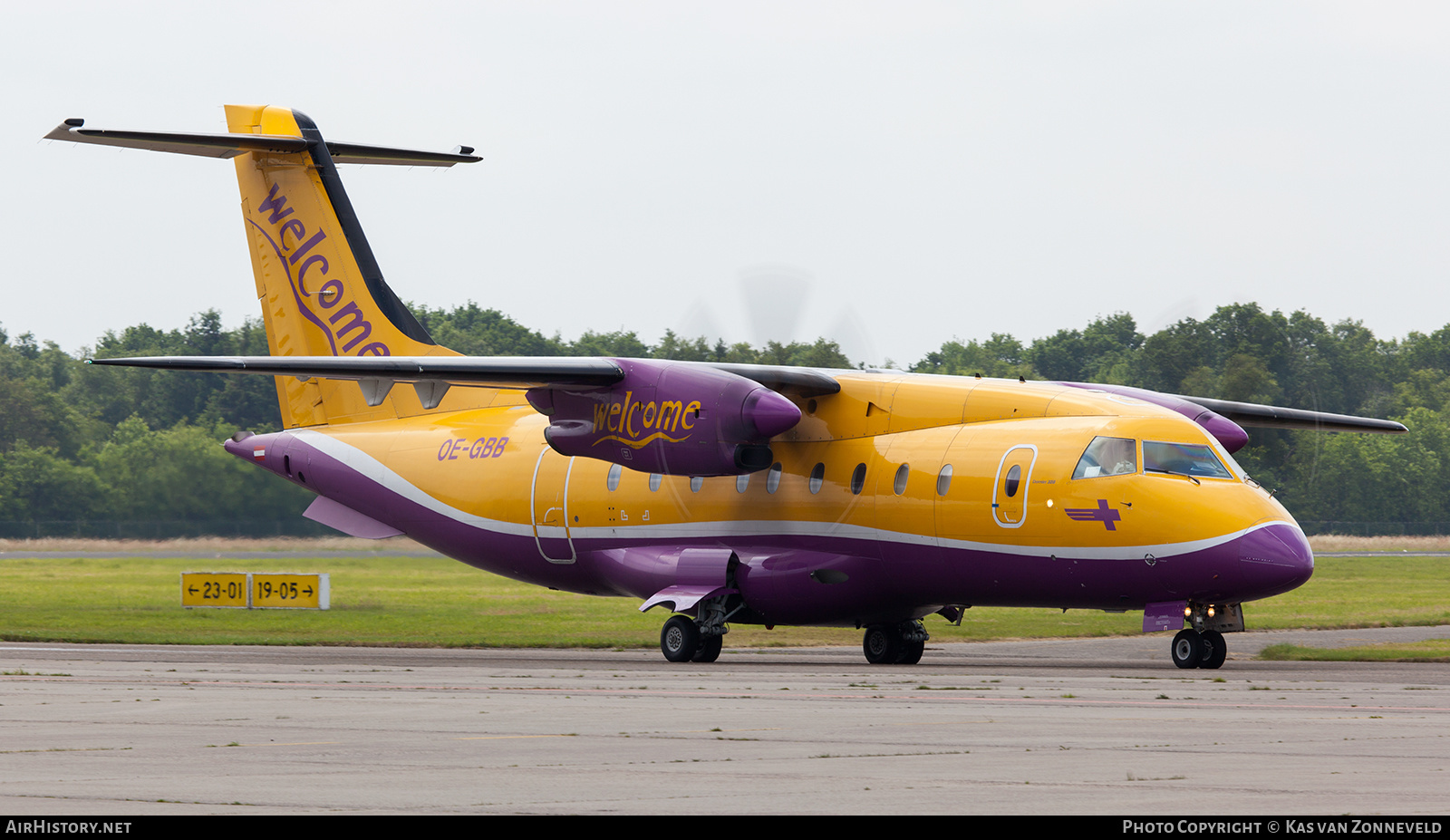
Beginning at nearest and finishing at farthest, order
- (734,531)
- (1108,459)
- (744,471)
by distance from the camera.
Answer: (1108,459) → (744,471) → (734,531)

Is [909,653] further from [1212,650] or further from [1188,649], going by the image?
[1212,650]

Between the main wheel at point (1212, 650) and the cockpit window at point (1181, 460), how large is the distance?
6.43ft

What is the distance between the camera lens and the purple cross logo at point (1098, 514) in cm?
2053

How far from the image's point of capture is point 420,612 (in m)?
38.3

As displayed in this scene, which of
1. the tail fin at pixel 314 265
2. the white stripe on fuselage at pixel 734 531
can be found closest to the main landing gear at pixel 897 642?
the white stripe on fuselage at pixel 734 531

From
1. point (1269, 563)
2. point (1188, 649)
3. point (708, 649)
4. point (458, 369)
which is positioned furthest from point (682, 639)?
point (1269, 563)

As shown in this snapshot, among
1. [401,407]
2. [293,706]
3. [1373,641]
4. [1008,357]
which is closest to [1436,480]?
[1008,357]

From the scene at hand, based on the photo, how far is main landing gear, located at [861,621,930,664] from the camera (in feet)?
80.0

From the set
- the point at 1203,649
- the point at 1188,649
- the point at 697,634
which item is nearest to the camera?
the point at 1203,649

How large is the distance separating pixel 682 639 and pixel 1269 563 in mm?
8124

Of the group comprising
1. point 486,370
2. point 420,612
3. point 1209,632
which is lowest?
point 420,612

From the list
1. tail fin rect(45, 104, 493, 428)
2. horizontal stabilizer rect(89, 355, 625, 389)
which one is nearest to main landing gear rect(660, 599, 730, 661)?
horizontal stabilizer rect(89, 355, 625, 389)

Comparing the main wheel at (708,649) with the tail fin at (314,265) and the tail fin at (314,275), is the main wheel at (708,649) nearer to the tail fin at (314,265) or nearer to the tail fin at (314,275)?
the tail fin at (314,265)
